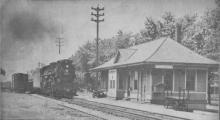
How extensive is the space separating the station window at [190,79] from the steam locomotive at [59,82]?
4884 millimetres

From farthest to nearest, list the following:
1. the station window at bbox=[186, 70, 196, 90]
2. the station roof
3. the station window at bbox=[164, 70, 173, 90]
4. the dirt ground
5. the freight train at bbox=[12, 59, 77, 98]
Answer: the freight train at bbox=[12, 59, 77, 98], the station window at bbox=[164, 70, 173, 90], the station roof, the station window at bbox=[186, 70, 196, 90], the dirt ground

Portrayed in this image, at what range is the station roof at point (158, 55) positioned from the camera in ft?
38.4

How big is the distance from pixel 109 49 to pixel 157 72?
2.25 metres

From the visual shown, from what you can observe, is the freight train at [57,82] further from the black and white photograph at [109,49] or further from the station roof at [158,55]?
the station roof at [158,55]

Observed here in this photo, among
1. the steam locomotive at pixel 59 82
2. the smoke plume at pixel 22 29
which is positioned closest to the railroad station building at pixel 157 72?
the steam locomotive at pixel 59 82

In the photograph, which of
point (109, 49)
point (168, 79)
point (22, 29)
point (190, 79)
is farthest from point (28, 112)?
point (190, 79)

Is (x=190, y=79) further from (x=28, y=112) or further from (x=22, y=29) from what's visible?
(x=22, y=29)

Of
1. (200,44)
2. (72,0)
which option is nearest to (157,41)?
(200,44)

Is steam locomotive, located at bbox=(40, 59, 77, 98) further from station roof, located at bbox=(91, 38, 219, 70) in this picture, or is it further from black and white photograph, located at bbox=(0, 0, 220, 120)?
station roof, located at bbox=(91, 38, 219, 70)

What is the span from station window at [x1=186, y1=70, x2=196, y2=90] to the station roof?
1.63 feet

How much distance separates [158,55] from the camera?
12656mm

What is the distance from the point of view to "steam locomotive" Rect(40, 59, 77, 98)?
14617 millimetres

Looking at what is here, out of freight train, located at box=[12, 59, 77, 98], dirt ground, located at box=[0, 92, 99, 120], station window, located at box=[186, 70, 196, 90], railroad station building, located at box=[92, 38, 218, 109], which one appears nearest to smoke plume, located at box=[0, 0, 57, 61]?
dirt ground, located at box=[0, 92, 99, 120]

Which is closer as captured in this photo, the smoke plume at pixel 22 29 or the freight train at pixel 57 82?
the smoke plume at pixel 22 29
